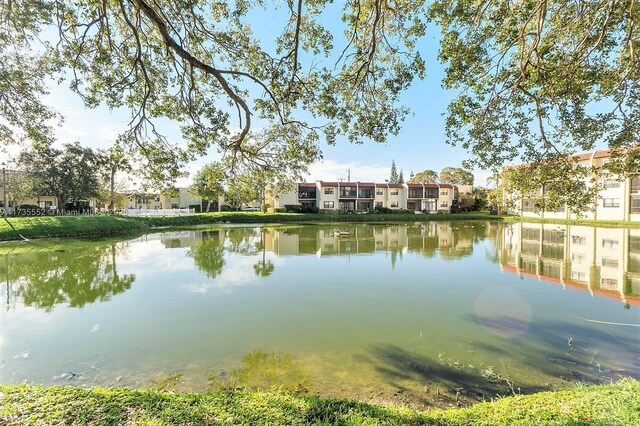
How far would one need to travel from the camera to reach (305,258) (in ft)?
48.3

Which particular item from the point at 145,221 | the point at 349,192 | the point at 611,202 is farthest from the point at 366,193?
the point at 145,221

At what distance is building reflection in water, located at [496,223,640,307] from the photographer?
31.2 ft

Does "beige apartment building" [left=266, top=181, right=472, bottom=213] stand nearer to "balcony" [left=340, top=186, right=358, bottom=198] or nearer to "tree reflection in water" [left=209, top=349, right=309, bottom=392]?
"balcony" [left=340, top=186, right=358, bottom=198]

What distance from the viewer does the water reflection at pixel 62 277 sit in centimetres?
841

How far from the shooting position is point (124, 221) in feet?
86.4

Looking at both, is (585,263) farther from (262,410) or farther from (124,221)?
(124,221)

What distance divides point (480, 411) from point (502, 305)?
5.64m

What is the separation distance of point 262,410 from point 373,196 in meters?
52.0

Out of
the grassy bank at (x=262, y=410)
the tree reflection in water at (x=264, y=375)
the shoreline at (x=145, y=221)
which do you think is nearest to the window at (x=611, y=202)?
the shoreline at (x=145, y=221)

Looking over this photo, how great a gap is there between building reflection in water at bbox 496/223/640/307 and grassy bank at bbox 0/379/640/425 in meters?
7.02

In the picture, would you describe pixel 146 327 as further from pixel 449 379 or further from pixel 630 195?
pixel 630 195

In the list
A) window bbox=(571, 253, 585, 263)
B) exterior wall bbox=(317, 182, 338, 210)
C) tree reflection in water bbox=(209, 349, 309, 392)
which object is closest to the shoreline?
exterior wall bbox=(317, 182, 338, 210)

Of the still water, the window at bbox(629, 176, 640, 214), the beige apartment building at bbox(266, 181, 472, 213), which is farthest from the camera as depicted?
the beige apartment building at bbox(266, 181, 472, 213)

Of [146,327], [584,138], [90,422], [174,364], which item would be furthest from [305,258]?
[90,422]
